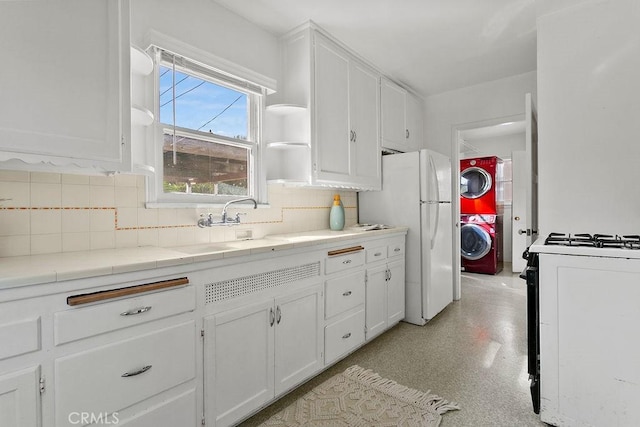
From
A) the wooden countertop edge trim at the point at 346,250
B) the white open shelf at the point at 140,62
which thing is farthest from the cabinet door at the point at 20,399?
the wooden countertop edge trim at the point at 346,250

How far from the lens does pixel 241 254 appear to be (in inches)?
65.5

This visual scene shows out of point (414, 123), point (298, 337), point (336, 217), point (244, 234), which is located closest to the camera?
point (298, 337)

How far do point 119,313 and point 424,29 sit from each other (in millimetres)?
2807

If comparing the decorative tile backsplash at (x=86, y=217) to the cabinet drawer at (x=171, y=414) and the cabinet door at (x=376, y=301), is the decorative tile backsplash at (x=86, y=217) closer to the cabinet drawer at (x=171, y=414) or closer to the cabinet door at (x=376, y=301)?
the cabinet drawer at (x=171, y=414)

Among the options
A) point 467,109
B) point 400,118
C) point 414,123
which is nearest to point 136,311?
point 400,118

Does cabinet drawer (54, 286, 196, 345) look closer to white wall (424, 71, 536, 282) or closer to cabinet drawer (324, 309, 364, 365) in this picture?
cabinet drawer (324, 309, 364, 365)

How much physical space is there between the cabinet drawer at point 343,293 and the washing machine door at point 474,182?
160 inches

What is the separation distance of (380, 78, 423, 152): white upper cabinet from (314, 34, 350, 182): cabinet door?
2.27ft

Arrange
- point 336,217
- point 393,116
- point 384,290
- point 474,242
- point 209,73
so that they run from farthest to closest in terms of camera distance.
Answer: point 474,242, point 393,116, point 336,217, point 384,290, point 209,73

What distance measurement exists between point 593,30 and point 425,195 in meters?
1.66

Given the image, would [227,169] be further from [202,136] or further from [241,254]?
[241,254]

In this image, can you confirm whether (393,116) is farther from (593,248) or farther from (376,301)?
(593,248)

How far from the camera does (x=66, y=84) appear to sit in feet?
4.24

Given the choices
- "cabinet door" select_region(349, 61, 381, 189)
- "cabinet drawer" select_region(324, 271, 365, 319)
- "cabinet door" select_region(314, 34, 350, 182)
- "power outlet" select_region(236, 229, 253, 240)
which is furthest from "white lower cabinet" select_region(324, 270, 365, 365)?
"cabinet door" select_region(349, 61, 381, 189)
